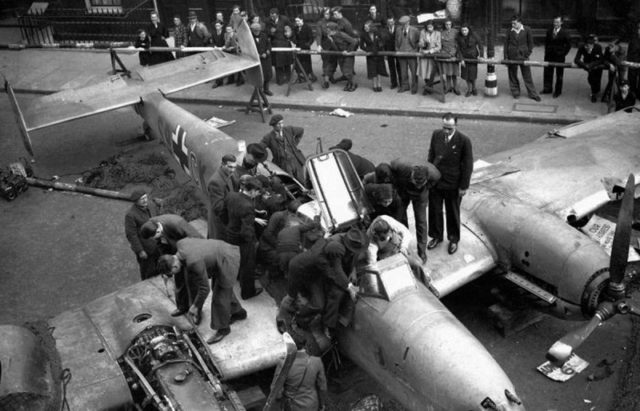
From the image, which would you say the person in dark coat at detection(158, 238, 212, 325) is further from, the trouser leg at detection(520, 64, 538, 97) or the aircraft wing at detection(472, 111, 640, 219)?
the trouser leg at detection(520, 64, 538, 97)

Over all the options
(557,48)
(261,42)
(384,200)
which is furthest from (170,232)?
(557,48)

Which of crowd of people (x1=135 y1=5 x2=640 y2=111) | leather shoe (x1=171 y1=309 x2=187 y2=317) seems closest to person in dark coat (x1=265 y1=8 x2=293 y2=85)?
crowd of people (x1=135 y1=5 x2=640 y2=111)

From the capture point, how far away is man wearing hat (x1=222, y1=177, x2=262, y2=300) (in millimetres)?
8672

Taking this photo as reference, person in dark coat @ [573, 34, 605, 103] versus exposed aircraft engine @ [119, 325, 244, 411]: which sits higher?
person in dark coat @ [573, 34, 605, 103]

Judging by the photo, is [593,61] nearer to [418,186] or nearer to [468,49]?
[468,49]

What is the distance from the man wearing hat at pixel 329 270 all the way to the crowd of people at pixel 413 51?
30.3 feet

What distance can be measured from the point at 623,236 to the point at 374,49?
430 inches

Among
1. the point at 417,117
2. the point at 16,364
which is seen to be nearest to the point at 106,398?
the point at 16,364

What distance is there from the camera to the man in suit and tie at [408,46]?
17.1m

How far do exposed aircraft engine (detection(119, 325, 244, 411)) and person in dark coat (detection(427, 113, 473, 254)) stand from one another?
365 centimetres

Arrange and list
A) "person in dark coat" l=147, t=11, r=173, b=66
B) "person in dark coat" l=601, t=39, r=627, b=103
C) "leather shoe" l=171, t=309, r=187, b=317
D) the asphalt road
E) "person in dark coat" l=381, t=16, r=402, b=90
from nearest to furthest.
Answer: "leather shoe" l=171, t=309, r=187, b=317
the asphalt road
"person in dark coat" l=601, t=39, r=627, b=103
"person in dark coat" l=381, t=16, r=402, b=90
"person in dark coat" l=147, t=11, r=173, b=66

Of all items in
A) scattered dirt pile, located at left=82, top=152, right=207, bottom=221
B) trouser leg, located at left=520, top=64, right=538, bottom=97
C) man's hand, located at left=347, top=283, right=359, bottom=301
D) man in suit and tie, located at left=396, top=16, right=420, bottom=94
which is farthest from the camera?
man in suit and tie, located at left=396, top=16, right=420, bottom=94

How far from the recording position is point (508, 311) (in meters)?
9.10

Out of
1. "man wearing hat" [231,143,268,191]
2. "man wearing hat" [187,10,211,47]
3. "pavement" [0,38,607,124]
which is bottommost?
"pavement" [0,38,607,124]
